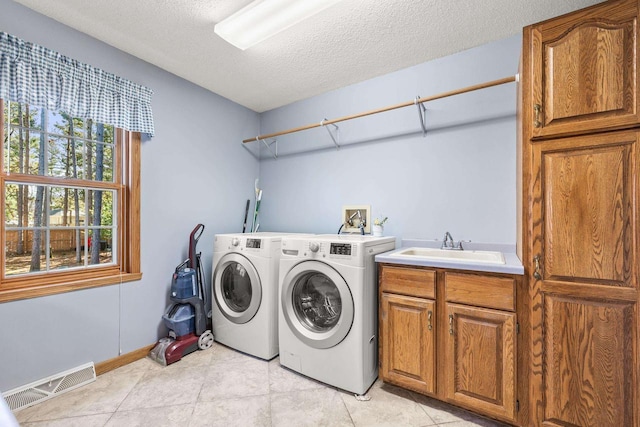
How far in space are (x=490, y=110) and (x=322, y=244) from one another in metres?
A: 1.55

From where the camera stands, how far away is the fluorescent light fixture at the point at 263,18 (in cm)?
158

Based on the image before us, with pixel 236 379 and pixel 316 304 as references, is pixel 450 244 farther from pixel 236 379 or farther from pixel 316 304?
pixel 236 379

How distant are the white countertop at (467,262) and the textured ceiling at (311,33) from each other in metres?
1.47

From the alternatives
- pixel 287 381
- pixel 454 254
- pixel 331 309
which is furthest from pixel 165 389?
pixel 454 254

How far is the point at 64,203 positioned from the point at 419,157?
268 centimetres

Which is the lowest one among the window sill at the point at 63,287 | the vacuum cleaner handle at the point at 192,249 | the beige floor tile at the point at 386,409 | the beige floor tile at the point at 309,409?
the beige floor tile at the point at 309,409

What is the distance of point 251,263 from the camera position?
2273 mm

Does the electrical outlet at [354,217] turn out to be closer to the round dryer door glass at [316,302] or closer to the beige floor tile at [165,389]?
the round dryer door glass at [316,302]

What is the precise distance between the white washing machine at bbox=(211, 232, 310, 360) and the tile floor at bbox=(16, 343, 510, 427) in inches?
10.3

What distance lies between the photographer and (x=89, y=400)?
1737mm

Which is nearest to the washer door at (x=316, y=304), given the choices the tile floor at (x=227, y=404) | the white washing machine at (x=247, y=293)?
the white washing machine at (x=247, y=293)

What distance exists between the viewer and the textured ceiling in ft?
5.63

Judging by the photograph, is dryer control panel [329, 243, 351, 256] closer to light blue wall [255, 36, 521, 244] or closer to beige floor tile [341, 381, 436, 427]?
light blue wall [255, 36, 521, 244]

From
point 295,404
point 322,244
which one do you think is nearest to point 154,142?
point 322,244
